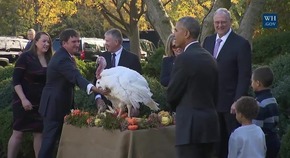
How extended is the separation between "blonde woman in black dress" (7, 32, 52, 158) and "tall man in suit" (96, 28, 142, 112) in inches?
32.5

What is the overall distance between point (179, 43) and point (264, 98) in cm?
133

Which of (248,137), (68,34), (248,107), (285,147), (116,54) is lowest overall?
(285,147)

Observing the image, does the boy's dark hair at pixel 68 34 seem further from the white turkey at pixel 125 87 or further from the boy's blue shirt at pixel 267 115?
the boy's blue shirt at pixel 267 115

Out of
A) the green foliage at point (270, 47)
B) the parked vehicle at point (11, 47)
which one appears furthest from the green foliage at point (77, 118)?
the parked vehicle at point (11, 47)

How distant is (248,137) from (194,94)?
82 cm

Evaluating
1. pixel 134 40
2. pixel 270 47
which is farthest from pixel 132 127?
pixel 134 40

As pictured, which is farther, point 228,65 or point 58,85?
point 58,85

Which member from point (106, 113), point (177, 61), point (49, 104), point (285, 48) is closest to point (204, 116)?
point (177, 61)

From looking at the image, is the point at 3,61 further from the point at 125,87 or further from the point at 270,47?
the point at 125,87

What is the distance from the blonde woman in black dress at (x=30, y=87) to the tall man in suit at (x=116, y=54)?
826 mm

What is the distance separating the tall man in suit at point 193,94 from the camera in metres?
5.50

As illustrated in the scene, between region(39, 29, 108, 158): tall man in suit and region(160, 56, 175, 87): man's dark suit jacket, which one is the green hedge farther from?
region(39, 29, 108, 158): tall man in suit

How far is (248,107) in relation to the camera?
6004mm

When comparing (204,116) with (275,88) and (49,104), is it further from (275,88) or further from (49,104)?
(275,88)
